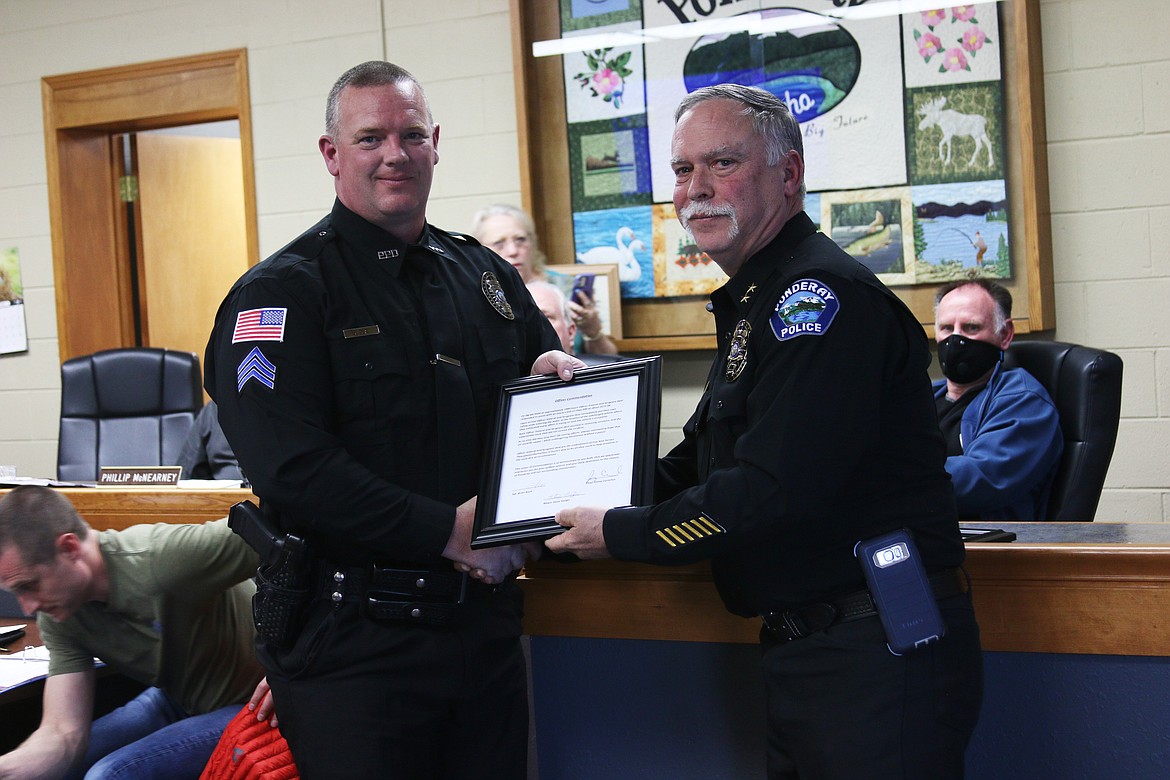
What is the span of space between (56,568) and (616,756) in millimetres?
1049

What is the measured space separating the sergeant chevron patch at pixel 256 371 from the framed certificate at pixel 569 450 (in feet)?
1.02

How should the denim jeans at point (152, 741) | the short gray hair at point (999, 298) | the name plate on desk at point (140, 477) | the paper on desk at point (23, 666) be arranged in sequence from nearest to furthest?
1. the denim jeans at point (152, 741)
2. the paper on desk at point (23, 666)
3. the name plate on desk at point (140, 477)
4. the short gray hair at point (999, 298)

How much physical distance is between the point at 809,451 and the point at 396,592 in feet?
1.94

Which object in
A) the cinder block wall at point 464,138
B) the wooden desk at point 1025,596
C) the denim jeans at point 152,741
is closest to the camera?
the wooden desk at point 1025,596

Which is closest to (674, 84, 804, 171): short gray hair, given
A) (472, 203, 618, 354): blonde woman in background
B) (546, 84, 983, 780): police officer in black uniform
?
(546, 84, 983, 780): police officer in black uniform

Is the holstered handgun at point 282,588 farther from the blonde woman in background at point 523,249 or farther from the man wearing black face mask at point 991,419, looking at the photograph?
the blonde woman in background at point 523,249

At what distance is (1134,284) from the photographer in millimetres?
3336

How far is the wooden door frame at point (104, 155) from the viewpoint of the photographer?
4375 mm

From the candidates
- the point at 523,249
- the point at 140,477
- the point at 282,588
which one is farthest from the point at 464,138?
the point at 282,588

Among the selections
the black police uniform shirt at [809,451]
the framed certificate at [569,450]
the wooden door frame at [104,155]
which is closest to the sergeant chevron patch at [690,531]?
the black police uniform shirt at [809,451]

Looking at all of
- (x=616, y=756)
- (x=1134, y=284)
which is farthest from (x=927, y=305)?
(x=616, y=756)

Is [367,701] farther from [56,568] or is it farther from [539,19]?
[539,19]

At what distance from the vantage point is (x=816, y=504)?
4.12 ft

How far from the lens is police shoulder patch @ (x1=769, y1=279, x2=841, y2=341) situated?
4.15 feet
